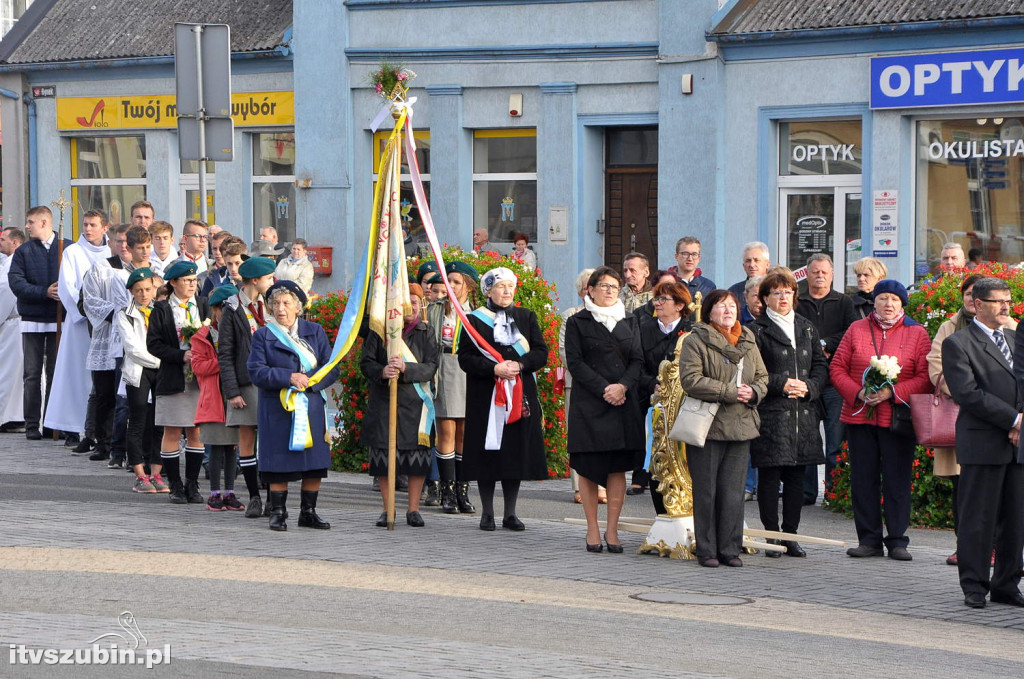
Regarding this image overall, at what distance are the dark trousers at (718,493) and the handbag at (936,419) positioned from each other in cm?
112

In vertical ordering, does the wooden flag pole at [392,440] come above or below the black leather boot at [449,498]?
above

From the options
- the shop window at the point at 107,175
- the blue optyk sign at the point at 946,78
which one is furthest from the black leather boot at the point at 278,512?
the shop window at the point at 107,175

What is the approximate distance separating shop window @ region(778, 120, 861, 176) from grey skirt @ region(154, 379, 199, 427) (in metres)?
11.6

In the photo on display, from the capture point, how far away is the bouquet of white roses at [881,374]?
433 inches

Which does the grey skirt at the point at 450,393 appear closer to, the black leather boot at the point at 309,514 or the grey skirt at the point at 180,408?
the black leather boot at the point at 309,514

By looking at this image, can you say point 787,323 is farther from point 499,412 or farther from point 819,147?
point 819,147

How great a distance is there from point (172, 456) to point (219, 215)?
1439 cm

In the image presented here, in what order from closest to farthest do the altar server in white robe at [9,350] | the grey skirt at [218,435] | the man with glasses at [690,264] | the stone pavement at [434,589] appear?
the stone pavement at [434,589], the grey skirt at [218,435], the man with glasses at [690,264], the altar server in white robe at [9,350]

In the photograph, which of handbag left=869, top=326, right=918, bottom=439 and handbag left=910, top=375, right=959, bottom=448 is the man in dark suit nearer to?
handbag left=910, top=375, right=959, bottom=448

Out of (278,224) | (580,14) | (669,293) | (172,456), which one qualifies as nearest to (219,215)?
(278,224)

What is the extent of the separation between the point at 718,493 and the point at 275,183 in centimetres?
1709

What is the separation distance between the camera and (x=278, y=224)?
26.8m

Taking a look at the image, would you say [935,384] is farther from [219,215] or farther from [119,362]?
[219,215]

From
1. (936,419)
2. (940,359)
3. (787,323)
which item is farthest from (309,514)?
(940,359)
